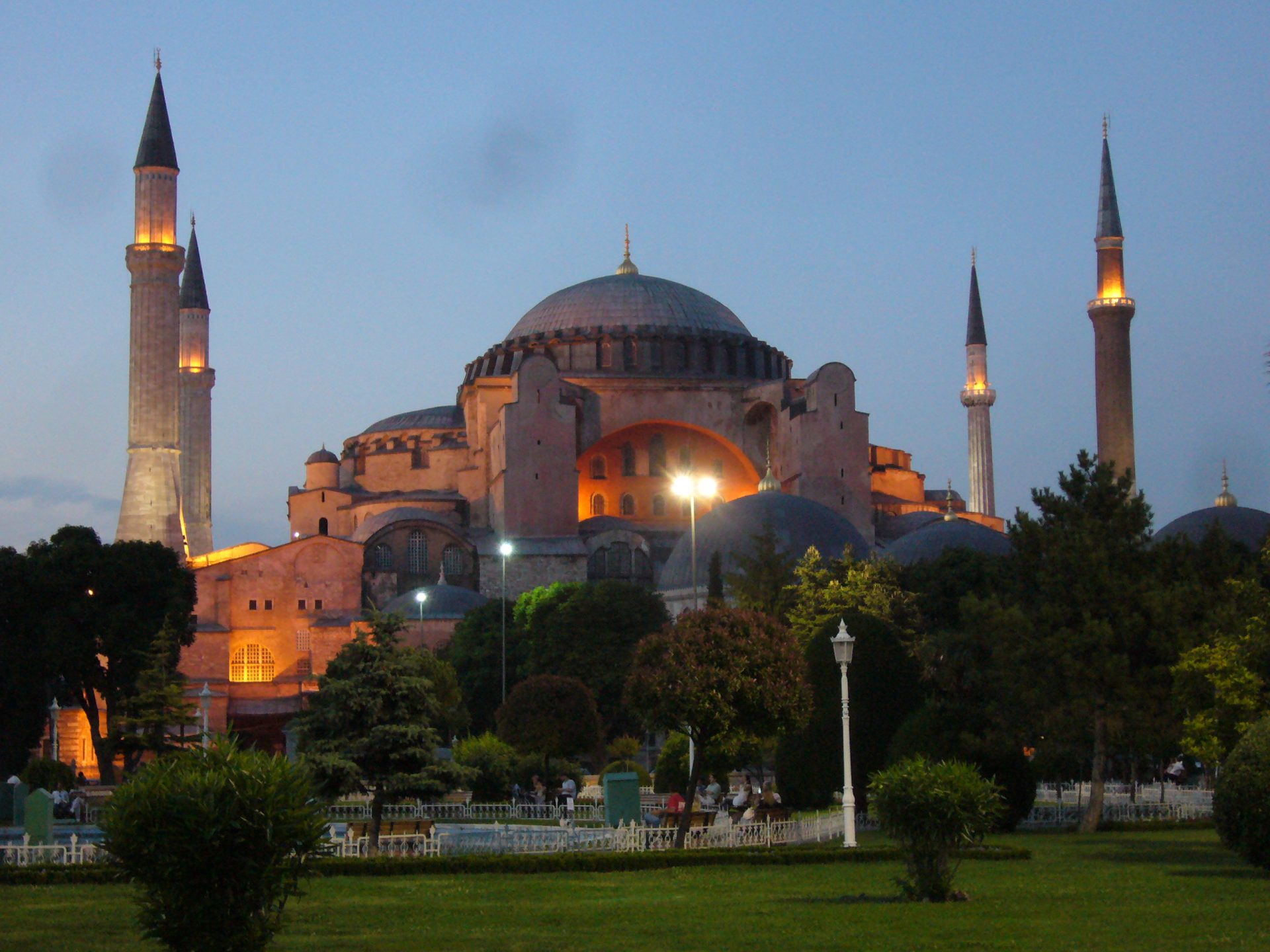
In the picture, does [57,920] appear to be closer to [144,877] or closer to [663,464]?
[144,877]

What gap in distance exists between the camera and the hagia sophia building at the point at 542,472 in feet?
170

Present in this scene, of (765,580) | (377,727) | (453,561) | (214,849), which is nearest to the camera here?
(214,849)

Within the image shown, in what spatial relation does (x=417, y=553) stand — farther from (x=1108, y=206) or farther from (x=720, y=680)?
(x=720, y=680)

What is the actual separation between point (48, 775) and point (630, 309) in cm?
3952

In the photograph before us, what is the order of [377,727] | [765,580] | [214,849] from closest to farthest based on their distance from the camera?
[214,849]
[377,727]
[765,580]

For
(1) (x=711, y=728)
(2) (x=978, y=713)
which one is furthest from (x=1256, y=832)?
(2) (x=978, y=713)

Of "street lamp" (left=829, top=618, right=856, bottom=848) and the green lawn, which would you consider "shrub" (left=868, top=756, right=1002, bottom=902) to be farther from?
"street lamp" (left=829, top=618, right=856, bottom=848)

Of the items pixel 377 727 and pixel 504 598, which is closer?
pixel 377 727

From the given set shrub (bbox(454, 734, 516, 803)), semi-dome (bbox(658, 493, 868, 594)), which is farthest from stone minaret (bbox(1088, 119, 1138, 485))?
shrub (bbox(454, 734, 516, 803))

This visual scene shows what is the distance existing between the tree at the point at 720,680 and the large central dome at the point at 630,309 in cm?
4709

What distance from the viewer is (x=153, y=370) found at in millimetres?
50812

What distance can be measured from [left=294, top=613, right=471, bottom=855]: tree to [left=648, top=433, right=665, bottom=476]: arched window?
4514cm

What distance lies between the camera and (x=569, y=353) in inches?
2645

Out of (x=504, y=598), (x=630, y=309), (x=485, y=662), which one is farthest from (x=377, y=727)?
(x=630, y=309)
